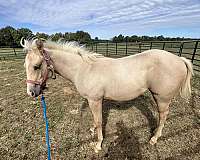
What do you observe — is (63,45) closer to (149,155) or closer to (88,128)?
(88,128)

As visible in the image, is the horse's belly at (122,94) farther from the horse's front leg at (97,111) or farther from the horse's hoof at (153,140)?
the horse's hoof at (153,140)

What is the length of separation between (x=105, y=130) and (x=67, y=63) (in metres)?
1.65

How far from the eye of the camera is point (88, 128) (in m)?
3.36

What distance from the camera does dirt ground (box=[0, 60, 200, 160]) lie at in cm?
267

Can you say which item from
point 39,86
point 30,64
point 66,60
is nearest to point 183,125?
point 66,60

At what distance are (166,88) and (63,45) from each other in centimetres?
183

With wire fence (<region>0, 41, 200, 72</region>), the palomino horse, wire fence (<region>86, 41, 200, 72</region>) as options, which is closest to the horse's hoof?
the palomino horse

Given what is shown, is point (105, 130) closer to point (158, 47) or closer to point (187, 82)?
point (187, 82)

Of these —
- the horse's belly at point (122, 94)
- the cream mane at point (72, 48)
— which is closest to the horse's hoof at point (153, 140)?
the horse's belly at point (122, 94)

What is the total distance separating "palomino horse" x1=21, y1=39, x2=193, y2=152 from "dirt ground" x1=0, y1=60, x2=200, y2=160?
2.60 ft

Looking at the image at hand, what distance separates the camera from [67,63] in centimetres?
253

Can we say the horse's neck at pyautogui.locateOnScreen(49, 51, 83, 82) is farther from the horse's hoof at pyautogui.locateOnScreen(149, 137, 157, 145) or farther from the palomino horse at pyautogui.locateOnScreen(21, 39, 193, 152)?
the horse's hoof at pyautogui.locateOnScreen(149, 137, 157, 145)

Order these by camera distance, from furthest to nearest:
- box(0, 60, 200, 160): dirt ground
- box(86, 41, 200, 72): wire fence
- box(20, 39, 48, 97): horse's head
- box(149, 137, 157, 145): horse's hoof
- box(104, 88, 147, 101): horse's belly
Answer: box(86, 41, 200, 72): wire fence → box(149, 137, 157, 145): horse's hoof → box(0, 60, 200, 160): dirt ground → box(104, 88, 147, 101): horse's belly → box(20, 39, 48, 97): horse's head

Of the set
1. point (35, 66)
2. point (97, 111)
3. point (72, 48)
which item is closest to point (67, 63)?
point (72, 48)
